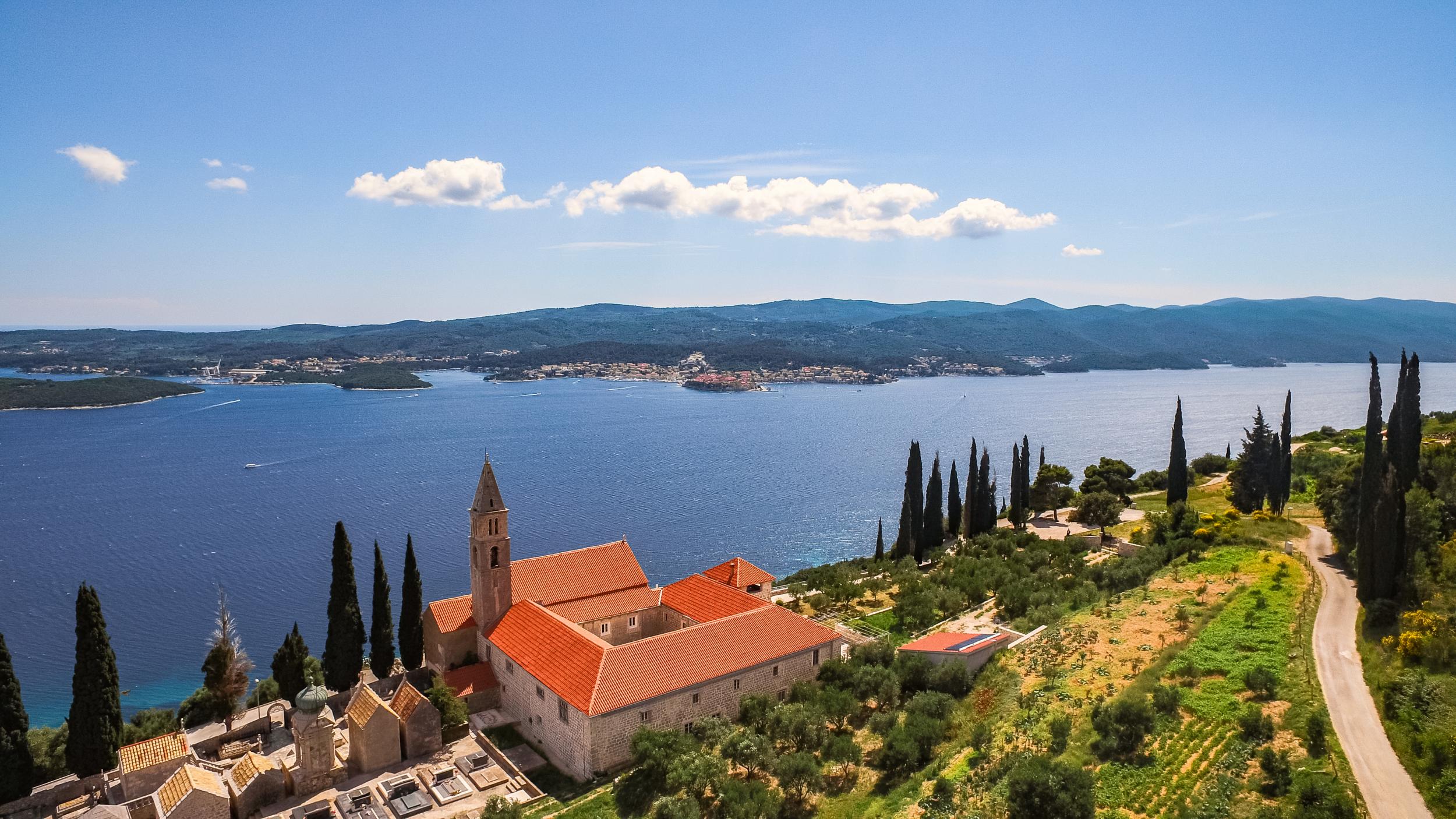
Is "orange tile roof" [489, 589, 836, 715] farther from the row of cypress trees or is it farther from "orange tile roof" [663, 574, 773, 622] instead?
the row of cypress trees

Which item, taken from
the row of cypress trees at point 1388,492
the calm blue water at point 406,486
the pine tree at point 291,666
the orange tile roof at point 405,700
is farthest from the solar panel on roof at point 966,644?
the calm blue water at point 406,486

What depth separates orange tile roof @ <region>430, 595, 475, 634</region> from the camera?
102 feet

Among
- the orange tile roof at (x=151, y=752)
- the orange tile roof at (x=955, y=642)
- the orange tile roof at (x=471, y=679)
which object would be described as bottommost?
the orange tile roof at (x=471, y=679)

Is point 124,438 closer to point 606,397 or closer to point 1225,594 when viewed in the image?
point 606,397

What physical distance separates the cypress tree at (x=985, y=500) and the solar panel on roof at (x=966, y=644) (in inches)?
1029

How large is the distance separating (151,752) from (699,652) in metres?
16.7

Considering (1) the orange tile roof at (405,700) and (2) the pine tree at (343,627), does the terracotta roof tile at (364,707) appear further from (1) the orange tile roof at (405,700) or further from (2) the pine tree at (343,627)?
(2) the pine tree at (343,627)

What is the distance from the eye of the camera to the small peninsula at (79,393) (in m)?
146

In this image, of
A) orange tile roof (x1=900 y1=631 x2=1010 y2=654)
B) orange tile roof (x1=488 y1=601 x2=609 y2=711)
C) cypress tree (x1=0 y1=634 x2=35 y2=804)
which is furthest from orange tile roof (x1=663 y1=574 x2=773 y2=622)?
cypress tree (x1=0 y1=634 x2=35 y2=804)

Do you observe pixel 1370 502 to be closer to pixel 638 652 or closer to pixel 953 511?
pixel 953 511

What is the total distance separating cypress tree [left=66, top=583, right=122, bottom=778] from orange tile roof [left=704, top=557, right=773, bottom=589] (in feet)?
72.2

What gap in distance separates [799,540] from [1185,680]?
4704cm

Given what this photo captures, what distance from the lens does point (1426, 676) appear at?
68.5ft

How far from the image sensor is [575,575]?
3278cm
